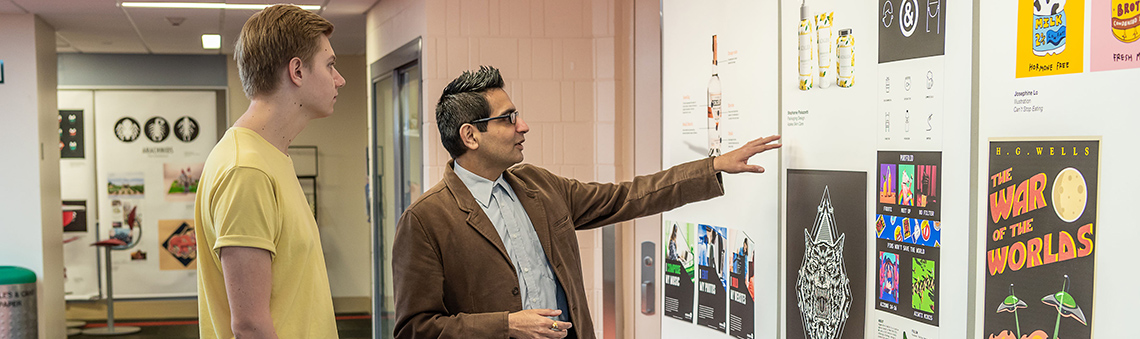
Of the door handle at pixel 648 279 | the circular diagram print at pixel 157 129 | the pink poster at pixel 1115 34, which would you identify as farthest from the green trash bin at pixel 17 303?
the pink poster at pixel 1115 34

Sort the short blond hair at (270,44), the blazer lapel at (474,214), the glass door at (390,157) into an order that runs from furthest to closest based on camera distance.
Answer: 1. the glass door at (390,157)
2. the blazer lapel at (474,214)
3. the short blond hair at (270,44)

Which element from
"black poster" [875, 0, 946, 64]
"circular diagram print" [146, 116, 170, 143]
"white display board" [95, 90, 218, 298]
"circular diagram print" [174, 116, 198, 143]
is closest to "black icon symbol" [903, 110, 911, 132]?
"black poster" [875, 0, 946, 64]

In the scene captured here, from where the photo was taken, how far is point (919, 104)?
1.58 meters

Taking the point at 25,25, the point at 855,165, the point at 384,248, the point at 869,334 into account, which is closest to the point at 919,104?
the point at 855,165

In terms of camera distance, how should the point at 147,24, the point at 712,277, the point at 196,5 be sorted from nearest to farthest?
the point at 712,277
the point at 196,5
the point at 147,24

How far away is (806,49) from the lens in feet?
6.15

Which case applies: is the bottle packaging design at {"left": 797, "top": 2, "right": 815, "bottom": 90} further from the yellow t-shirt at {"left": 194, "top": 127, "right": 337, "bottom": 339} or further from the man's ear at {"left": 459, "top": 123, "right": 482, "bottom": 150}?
the yellow t-shirt at {"left": 194, "top": 127, "right": 337, "bottom": 339}

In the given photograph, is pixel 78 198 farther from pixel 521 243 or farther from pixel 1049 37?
pixel 1049 37

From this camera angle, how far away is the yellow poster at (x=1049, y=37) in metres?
1.31

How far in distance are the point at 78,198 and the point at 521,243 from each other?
7465 millimetres

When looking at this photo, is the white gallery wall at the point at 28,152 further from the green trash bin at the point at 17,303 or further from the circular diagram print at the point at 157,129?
A: the circular diagram print at the point at 157,129

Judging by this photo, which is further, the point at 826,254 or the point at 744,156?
the point at 744,156

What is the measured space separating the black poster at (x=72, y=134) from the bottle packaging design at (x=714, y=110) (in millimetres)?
7522

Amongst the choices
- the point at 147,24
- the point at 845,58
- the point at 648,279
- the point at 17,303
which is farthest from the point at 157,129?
the point at 845,58
